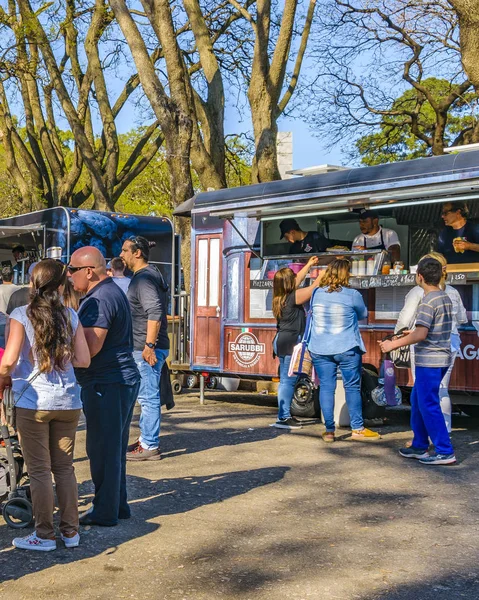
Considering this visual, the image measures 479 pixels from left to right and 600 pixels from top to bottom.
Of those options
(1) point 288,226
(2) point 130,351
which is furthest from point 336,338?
(2) point 130,351

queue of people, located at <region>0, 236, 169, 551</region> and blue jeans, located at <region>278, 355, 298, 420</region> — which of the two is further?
blue jeans, located at <region>278, 355, 298, 420</region>

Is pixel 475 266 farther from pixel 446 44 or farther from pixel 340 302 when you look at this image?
pixel 446 44

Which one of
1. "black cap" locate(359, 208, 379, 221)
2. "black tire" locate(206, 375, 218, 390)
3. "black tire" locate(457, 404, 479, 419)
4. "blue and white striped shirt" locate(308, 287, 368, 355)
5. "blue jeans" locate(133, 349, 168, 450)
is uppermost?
"black cap" locate(359, 208, 379, 221)

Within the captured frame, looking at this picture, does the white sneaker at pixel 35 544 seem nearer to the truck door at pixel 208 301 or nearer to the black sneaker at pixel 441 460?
the black sneaker at pixel 441 460

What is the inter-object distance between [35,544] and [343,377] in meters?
4.51

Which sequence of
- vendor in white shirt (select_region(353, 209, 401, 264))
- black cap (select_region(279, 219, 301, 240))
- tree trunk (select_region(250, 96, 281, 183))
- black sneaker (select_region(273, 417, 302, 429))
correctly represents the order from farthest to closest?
tree trunk (select_region(250, 96, 281, 183)) → black cap (select_region(279, 219, 301, 240)) → vendor in white shirt (select_region(353, 209, 401, 264)) → black sneaker (select_region(273, 417, 302, 429))

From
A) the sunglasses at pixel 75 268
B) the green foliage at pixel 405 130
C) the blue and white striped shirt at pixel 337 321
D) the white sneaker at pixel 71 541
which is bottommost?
the white sneaker at pixel 71 541

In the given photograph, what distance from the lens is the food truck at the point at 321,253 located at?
9828 mm

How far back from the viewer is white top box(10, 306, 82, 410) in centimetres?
513

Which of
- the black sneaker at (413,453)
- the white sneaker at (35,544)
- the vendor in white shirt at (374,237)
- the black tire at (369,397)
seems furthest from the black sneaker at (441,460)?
the white sneaker at (35,544)

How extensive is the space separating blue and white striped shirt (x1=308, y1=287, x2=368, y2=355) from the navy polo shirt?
3523mm

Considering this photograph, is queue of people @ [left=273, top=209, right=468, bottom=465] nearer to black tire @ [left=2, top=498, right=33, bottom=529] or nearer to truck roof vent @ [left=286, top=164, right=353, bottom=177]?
truck roof vent @ [left=286, top=164, right=353, bottom=177]

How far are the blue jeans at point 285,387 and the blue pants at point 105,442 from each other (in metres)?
4.37

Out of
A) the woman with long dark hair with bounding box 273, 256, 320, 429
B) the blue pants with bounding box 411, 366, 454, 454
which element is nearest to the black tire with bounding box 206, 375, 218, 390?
the woman with long dark hair with bounding box 273, 256, 320, 429
